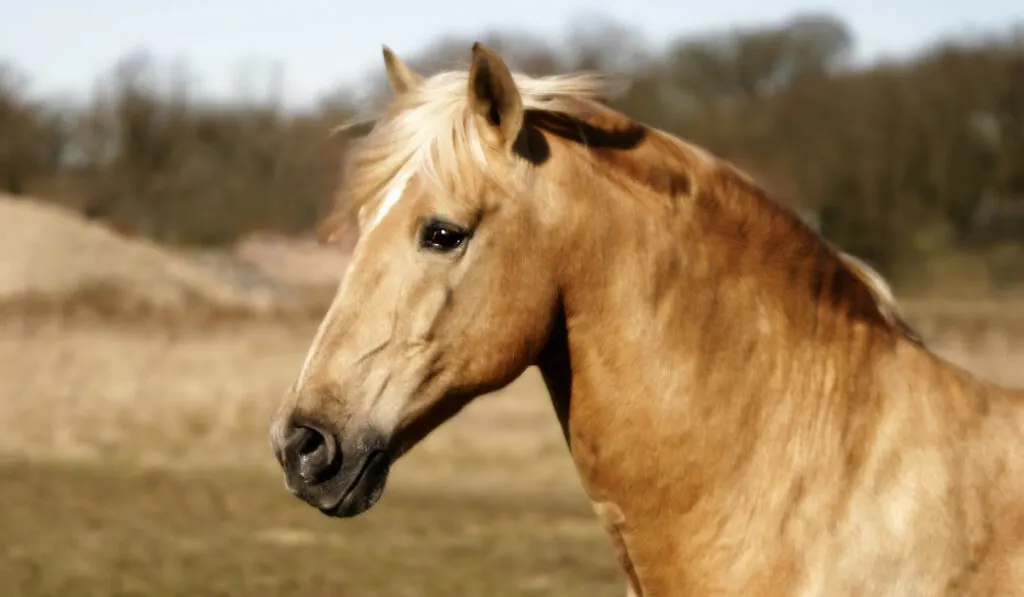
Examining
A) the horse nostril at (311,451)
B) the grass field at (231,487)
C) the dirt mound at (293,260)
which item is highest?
the horse nostril at (311,451)

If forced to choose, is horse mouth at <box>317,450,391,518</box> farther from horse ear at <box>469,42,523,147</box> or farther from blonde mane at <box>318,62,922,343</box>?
horse ear at <box>469,42,523,147</box>

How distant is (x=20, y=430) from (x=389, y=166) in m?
14.4

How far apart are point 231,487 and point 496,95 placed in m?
10.7

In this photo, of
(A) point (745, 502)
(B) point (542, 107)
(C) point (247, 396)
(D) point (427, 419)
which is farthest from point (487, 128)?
(C) point (247, 396)

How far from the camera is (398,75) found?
12.0ft

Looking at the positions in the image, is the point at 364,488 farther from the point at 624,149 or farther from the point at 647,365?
the point at 624,149

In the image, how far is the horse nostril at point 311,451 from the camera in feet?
10.0

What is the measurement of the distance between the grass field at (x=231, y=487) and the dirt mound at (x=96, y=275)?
225 centimetres

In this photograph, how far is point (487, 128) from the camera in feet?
10.7

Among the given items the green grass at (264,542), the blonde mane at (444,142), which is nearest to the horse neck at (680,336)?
the blonde mane at (444,142)

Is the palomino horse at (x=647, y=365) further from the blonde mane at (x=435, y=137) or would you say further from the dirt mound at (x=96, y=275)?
the dirt mound at (x=96, y=275)

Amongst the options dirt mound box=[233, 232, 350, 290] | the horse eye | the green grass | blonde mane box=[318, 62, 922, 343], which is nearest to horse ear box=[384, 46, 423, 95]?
blonde mane box=[318, 62, 922, 343]

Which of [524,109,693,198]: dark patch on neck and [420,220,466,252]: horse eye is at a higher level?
[524,109,693,198]: dark patch on neck

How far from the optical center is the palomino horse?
3131 millimetres
